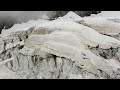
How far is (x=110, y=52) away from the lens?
19.3 metres

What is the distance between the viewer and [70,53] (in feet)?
57.8

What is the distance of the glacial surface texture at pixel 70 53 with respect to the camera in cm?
1694

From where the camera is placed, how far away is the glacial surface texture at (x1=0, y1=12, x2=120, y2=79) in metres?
16.9
